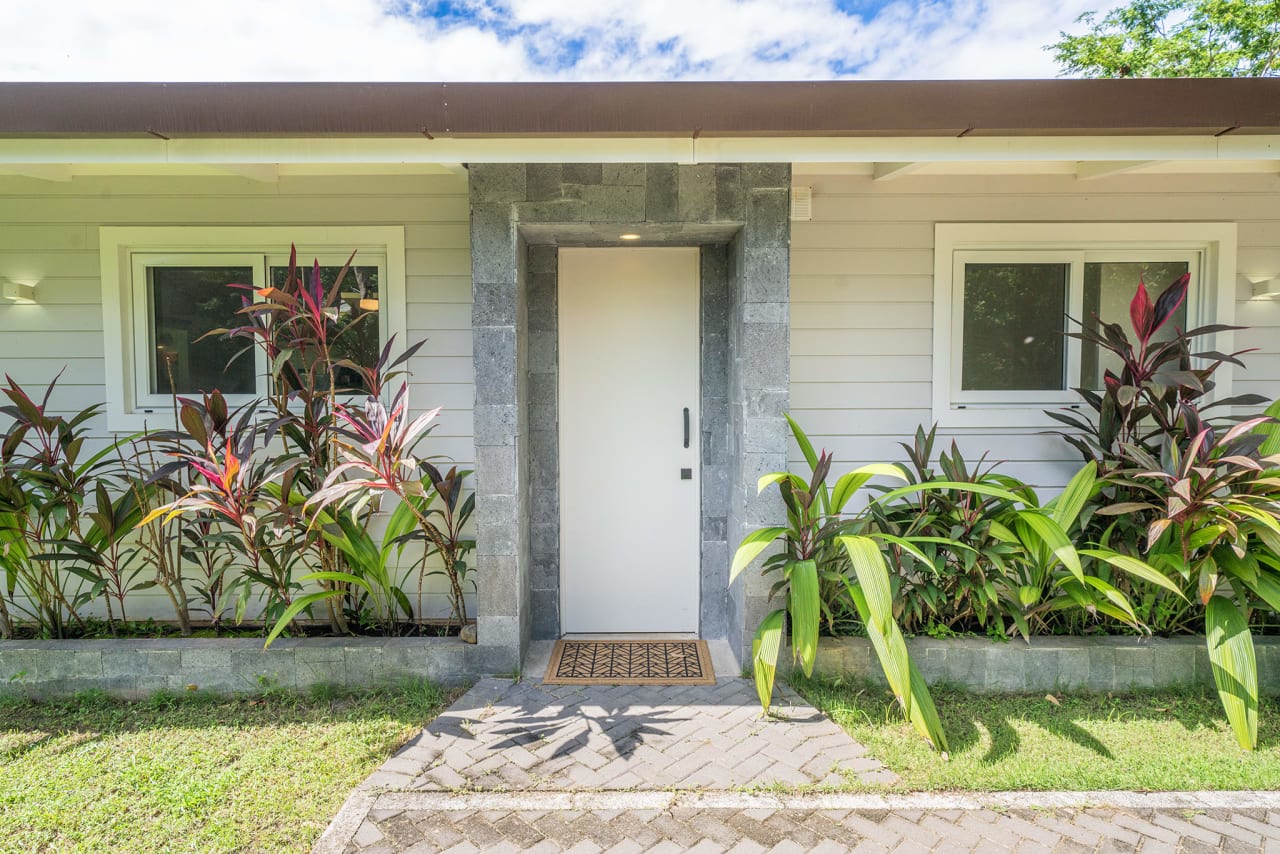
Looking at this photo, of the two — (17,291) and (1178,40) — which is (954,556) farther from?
(1178,40)

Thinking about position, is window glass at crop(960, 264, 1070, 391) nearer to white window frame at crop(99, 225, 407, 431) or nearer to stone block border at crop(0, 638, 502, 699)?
white window frame at crop(99, 225, 407, 431)

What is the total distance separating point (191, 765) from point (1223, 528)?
391cm

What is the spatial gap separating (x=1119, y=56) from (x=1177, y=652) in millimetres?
14082

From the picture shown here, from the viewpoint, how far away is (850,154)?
8.89 ft

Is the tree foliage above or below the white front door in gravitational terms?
above

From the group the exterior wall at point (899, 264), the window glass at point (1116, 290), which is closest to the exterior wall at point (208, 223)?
the exterior wall at point (899, 264)

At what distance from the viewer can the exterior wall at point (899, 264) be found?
3.56 m

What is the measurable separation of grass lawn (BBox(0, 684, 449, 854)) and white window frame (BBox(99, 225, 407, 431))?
1.48m

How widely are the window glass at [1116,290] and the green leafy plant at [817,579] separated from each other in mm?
1574

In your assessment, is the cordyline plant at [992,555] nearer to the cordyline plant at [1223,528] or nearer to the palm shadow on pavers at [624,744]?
the cordyline plant at [1223,528]

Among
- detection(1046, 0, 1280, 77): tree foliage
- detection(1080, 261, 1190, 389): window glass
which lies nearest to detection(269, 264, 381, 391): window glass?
detection(1080, 261, 1190, 389): window glass

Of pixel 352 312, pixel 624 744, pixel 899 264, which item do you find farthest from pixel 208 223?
pixel 899 264

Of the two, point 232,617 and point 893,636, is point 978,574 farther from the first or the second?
point 232,617

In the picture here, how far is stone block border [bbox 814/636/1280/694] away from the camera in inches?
116
